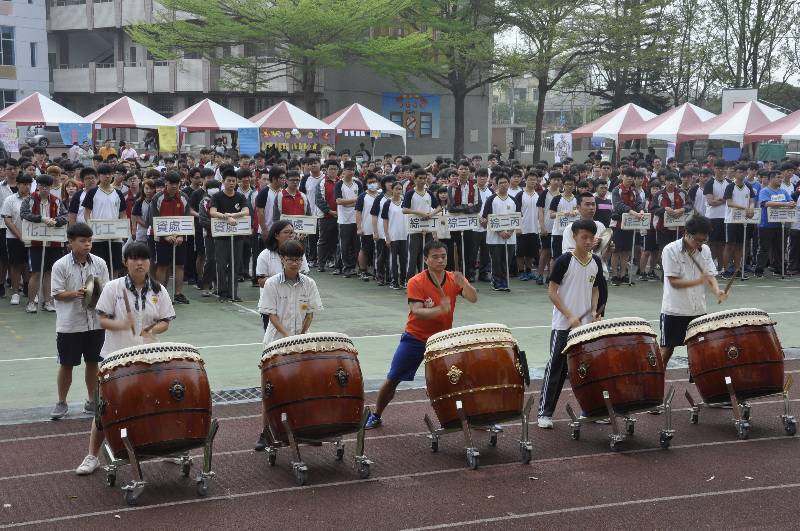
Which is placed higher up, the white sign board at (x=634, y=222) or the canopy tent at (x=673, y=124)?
the canopy tent at (x=673, y=124)

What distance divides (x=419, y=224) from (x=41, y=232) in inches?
230

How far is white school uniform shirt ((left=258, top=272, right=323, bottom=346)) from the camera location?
8812mm

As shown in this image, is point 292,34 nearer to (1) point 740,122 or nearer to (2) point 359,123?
(2) point 359,123

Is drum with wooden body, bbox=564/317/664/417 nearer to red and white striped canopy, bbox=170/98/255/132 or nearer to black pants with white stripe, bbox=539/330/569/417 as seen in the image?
black pants with white stripe, bbox=539/330/569/417

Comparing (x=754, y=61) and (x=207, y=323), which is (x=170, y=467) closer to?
(x=207, y=323)

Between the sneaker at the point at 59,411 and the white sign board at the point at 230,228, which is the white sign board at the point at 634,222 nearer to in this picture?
the white sign board at the point at 230,228

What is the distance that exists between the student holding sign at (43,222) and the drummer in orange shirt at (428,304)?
7.76 m

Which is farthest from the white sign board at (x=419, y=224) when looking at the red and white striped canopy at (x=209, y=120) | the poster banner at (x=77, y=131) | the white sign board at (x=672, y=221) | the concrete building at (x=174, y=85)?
the concrete building at (x=174, y=85)

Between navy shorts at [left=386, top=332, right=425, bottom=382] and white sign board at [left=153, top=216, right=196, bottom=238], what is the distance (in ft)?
25.0

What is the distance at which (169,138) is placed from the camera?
26953 mm

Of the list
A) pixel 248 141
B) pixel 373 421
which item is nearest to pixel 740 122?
pixel 248 141

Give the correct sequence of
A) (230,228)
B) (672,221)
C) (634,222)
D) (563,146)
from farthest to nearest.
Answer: (563,146) → (672,221) → (634,222) → (230,228)

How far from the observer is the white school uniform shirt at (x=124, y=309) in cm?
827

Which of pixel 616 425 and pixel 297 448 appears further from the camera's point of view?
pixel 616 425
